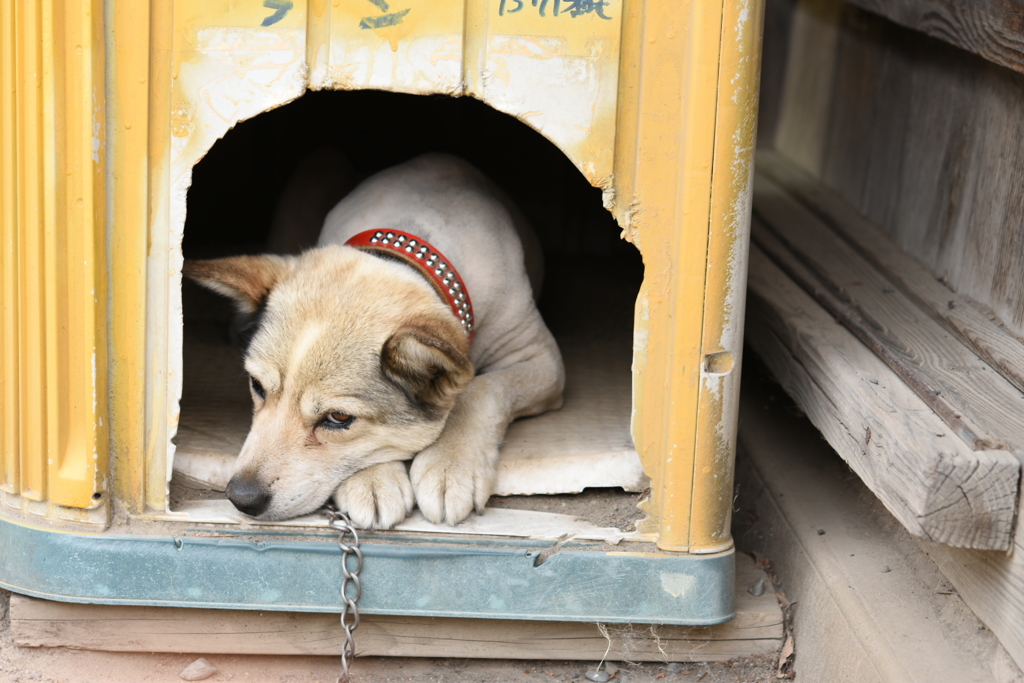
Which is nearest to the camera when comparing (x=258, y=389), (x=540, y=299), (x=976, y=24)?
(x=258, y=389)

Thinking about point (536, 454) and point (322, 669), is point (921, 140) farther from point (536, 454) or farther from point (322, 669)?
point (322, 669)

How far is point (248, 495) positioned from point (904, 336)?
1887mm

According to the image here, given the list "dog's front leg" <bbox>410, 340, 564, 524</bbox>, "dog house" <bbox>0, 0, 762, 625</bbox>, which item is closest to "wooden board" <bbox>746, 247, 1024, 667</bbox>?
"dog house" <bbox>0, 0, 762, 625</bbox>

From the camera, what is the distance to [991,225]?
3006 millimetres

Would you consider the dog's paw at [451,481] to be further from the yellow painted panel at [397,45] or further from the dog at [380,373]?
the yellow painted panel at [397,45]

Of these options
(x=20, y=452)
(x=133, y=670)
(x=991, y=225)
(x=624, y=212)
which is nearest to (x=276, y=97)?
(x=624, y=212)

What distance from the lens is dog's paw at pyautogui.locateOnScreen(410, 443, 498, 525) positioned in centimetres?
247

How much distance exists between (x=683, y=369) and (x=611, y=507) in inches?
18.9

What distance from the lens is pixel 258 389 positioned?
8.76ft

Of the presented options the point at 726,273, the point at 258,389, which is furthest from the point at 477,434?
the point at 726,273

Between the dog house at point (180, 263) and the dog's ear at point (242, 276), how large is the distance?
0.36m

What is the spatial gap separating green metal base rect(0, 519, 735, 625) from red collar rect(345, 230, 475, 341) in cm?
71

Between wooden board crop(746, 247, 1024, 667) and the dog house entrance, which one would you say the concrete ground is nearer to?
wooden board crop(746, 247, 1024, 667)

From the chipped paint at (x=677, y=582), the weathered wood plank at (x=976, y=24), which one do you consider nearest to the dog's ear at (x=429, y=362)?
the chipped paint at (x=677, y=582)
